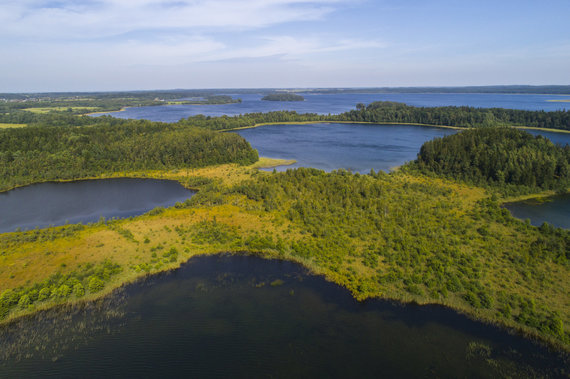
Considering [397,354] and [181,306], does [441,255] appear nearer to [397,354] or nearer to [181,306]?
[397,354]

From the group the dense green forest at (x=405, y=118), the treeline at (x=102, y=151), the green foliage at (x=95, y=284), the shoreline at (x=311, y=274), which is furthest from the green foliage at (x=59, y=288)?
the dense green forest at (x=405, y=118)

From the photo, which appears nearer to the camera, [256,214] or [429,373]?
[429,373]

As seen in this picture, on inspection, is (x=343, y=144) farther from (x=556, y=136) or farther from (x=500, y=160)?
(x=556, y=136)

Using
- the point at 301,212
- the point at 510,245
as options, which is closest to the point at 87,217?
the point at 301,212

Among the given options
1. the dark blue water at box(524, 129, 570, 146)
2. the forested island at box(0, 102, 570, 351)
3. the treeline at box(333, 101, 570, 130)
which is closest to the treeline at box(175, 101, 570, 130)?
the treeline at box(333, 101, 570, 130)

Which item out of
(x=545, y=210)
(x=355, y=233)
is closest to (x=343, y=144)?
(x=545, y=210)

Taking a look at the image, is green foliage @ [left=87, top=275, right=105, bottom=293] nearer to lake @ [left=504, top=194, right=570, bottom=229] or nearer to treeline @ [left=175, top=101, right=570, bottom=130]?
lake @ [left=504, top=194, right=570, bottom=229]
